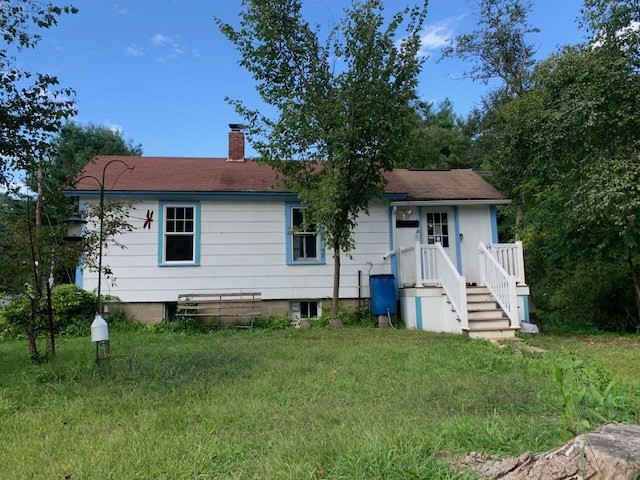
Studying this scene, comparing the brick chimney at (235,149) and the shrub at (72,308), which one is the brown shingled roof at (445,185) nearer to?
the brick chimney at (235,149)

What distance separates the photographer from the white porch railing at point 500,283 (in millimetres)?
8500

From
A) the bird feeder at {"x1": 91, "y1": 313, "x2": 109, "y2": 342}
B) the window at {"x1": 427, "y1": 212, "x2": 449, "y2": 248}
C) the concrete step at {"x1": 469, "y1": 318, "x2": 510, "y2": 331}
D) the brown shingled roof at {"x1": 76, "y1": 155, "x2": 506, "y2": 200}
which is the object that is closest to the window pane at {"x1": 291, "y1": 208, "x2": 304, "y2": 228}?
the brown shingled roof at {"x1": 76, "y1": 155, "x2": 506, "y2": 200}

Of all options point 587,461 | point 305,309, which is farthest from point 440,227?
point 587,461

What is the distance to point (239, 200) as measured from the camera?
11.0 meters

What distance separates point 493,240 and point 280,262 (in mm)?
5727

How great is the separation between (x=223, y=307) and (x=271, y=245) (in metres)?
1.94

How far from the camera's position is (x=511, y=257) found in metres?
9.76

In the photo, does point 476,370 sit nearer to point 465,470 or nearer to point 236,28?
point 465,470

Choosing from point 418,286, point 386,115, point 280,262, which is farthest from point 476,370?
point 280,262

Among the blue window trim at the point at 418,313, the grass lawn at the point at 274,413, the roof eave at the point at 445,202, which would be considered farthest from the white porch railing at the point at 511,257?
the grass lawn at the point at 274,413

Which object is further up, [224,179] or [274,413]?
[224,179]

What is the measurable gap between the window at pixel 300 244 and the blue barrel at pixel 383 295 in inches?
62.7

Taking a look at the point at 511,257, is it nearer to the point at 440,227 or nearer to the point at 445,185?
the point at 440,227

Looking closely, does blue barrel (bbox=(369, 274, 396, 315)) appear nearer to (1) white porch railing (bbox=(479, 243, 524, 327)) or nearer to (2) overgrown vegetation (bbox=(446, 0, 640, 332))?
(1) white porch railing (bbox=(479, 243, 524, 327))
